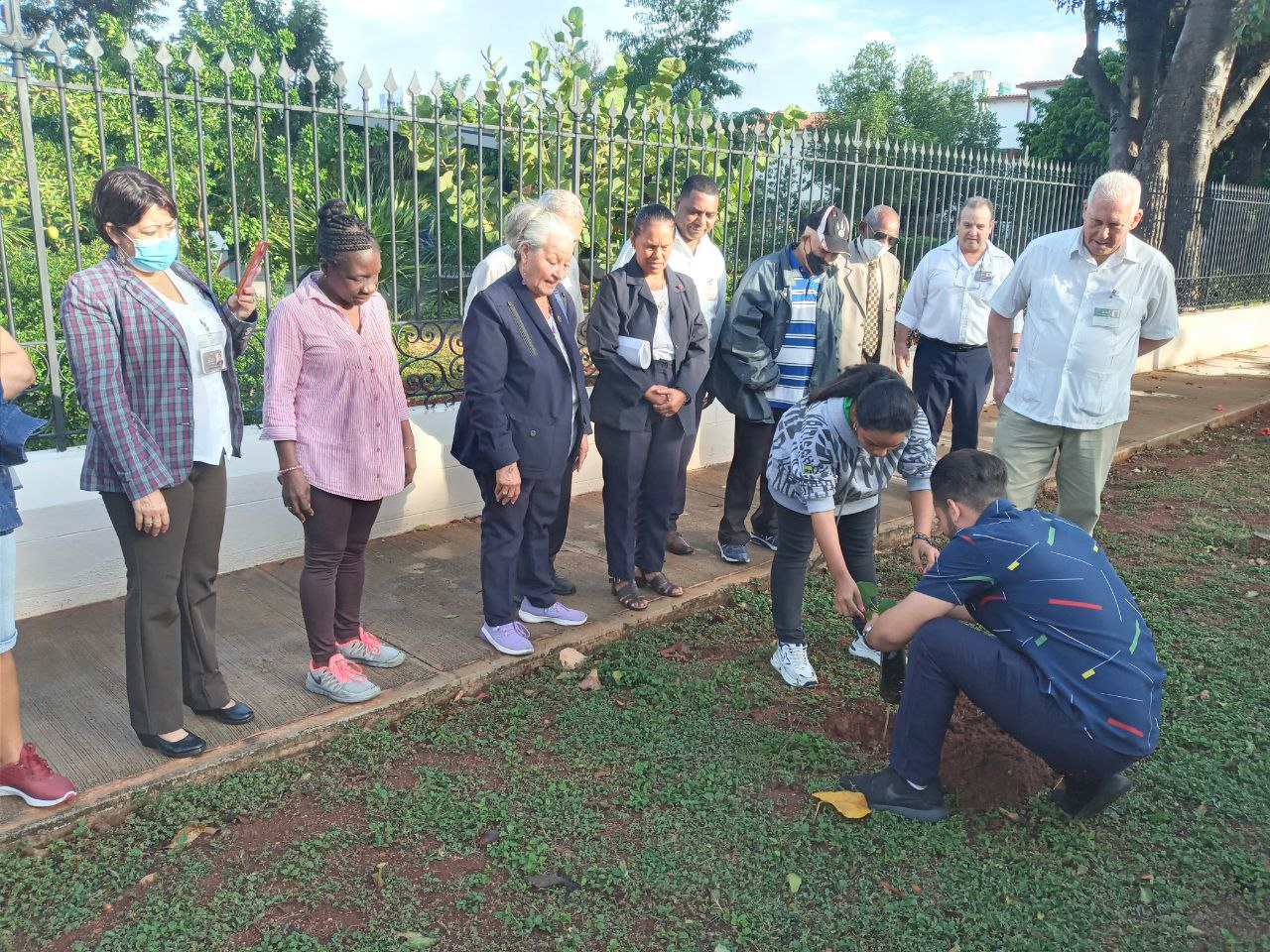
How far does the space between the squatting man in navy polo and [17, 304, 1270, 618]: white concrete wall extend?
329 cm

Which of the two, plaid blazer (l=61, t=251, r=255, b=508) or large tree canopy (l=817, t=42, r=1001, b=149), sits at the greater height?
large tree canopy (l=817, t=42, r=1001, b=149)

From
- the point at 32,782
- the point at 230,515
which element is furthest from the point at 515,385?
the point at 32,782

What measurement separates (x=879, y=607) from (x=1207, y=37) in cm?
1254

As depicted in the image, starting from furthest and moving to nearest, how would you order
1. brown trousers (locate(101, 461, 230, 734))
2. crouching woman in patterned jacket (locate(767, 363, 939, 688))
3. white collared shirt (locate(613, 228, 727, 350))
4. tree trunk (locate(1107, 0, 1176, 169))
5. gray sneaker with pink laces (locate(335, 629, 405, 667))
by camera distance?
1. tree trunk (locate(1107, 0, 1176, 169))
2. white collared shirt (locate(613, 228, 727, 350))
3. gray sneaker with pink laces (locate(335, 629, 405, 667))
4. crouching woman in patterned jacket (locate(767, 363, 939, 688))
5. brown trousers (locate(101, 461, 230, 734))

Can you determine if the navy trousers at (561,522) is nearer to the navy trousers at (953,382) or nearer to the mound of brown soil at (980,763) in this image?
the mound of brown soil at (980,763)

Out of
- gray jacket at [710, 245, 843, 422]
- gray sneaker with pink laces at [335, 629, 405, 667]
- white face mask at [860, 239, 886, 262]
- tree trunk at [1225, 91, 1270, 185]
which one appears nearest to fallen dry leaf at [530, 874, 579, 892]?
gray sneaker with pink laces at [335, 629, 405, 667]

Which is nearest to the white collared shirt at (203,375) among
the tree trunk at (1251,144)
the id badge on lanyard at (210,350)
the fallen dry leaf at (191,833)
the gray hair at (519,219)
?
the id badge on lanyard at (210,350)

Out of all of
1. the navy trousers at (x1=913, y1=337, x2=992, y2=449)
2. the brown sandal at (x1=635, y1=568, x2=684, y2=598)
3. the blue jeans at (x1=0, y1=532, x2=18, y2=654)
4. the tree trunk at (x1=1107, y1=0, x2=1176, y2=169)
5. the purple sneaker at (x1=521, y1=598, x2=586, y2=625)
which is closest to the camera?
the blue jeans at (x1=0, y1=532, x2=18, y2=654)

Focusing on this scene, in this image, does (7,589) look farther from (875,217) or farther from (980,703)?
(875,217)

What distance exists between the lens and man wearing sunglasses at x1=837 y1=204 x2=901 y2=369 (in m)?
5.24

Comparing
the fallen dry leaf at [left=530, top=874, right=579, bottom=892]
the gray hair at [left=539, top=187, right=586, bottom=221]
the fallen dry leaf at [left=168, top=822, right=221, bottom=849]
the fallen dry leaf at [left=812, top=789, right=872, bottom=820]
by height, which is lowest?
the fallen dry leaf at [left=530, top=874, right=579, bottom=892]

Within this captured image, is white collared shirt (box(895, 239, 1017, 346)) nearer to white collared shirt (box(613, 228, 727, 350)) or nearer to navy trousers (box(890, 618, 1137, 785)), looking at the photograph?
white collared shirt (box(613, 228, 727, 350))

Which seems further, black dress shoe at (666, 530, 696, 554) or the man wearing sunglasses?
black dress shoe at (666, 530, 696, 554)

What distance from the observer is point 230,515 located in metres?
4.84
